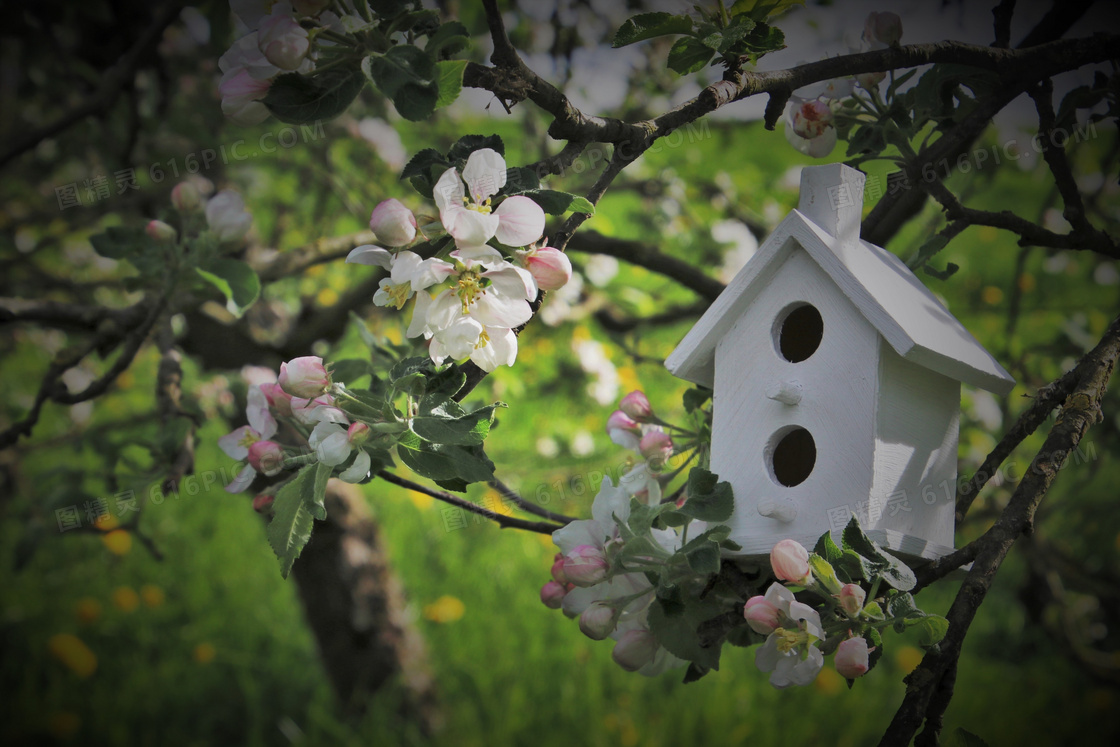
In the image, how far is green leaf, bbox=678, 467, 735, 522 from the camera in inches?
34.8

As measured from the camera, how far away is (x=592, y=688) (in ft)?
8.07

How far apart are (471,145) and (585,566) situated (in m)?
0.41

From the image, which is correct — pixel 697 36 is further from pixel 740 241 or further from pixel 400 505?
pixel 400 505

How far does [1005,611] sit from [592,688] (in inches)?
67.0

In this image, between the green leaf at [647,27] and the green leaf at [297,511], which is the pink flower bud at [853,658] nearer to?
the green leaf at [297,511]

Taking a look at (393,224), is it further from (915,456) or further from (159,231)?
(159,231)

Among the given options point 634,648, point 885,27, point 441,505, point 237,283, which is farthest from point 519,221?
point 441,505

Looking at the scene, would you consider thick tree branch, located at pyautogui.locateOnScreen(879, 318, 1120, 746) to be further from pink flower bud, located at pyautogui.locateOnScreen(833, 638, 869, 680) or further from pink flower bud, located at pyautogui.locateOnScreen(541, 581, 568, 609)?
pink flower bud, located at pyautogui.locateOnScreen(541, 581, 568, 609)

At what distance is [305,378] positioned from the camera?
797mm

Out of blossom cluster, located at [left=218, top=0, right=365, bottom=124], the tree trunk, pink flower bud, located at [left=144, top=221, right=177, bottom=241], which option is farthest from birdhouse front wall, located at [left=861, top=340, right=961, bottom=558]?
the tree trunk

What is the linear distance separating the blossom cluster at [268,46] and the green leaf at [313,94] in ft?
0.03

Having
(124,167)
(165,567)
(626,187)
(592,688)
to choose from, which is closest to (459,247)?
(124,167)

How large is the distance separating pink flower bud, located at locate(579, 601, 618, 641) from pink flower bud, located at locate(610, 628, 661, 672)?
0.08 feet

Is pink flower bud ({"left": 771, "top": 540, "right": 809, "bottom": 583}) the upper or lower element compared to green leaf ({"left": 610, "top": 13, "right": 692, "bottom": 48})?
lower
